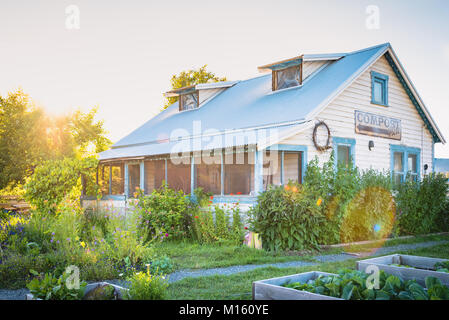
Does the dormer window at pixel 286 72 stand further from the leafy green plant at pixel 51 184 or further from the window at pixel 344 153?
the leafy green plant at pixel 51 184

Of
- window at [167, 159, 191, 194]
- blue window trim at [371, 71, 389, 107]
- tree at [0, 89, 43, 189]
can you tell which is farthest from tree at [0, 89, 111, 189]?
blue window trim at [371, 71, 389, 107]

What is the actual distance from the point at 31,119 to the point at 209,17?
19.0m

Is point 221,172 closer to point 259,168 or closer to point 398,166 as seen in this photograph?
point 259,168

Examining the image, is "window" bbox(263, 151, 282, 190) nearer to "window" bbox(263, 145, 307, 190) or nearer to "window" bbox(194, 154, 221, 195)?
"window" bbox(263, 145, 307, 190)

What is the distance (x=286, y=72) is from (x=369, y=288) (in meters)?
14.2

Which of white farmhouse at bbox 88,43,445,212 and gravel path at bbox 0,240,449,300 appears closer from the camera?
gravel path at bbox 0,240,449,300

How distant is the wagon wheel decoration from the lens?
46.2 ft

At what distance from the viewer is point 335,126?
→ 590 inches

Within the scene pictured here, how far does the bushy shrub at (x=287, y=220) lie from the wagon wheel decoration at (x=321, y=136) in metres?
3.66

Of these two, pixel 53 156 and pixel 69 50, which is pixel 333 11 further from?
pixel 53 156

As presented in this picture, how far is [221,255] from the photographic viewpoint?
9.59 meters

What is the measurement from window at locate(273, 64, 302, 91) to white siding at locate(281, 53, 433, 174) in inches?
94.6

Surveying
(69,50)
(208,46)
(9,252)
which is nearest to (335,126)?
(208,46)
